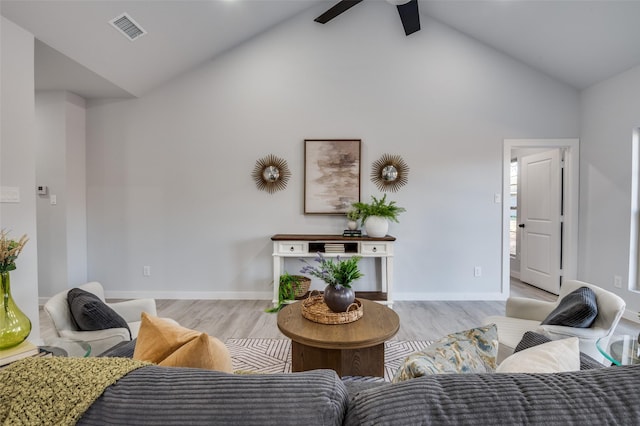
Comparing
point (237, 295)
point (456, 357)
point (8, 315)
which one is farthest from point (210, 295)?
point (456, 357)

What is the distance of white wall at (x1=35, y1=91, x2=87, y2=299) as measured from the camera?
3463 mm

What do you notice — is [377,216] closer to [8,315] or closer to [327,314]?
[327,314]

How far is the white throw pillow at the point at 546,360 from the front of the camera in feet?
2.89

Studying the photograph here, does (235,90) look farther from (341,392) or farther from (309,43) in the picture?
(341,392)

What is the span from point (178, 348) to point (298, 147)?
3.09 m

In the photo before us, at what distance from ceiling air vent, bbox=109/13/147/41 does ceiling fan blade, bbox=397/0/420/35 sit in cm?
252

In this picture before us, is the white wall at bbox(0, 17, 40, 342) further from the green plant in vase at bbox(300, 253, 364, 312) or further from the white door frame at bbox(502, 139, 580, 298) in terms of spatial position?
the white door frame at bbox(502, 139, 580, 298)

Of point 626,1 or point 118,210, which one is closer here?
point 626,1

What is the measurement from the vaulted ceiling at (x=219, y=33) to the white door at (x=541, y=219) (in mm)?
1155

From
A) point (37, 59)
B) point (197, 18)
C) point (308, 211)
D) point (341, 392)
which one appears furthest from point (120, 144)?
point (341, 392)

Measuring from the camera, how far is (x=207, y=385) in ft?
2.10

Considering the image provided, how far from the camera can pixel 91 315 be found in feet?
5.38

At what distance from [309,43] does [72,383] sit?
158 inches

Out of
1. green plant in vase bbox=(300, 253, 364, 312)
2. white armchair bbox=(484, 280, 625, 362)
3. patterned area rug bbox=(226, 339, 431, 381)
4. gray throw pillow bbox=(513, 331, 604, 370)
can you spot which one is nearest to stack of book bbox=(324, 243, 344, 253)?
patterned area rug bbox=(226, 339, 431, 381)
